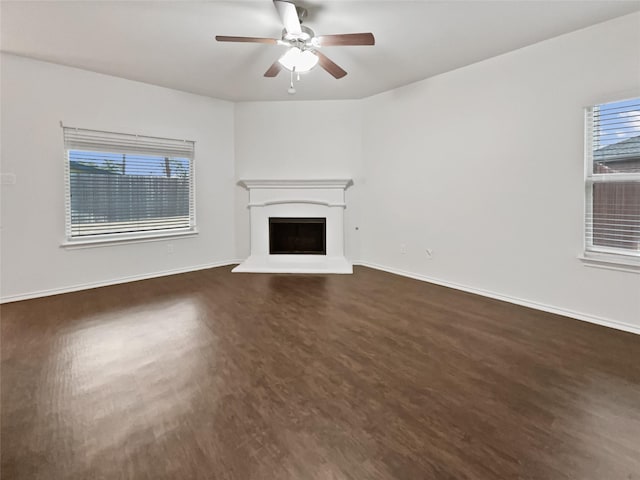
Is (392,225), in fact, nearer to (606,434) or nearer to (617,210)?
(617,210)

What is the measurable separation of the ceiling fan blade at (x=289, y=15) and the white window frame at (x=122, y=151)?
2.84m

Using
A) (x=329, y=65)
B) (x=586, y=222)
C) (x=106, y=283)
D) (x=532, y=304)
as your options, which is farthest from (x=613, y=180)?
(x=106, y=283)

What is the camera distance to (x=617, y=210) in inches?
113

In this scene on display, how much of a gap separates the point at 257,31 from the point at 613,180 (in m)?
3.36

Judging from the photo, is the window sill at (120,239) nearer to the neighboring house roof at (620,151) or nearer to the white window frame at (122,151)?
the white window frame at (122,151)

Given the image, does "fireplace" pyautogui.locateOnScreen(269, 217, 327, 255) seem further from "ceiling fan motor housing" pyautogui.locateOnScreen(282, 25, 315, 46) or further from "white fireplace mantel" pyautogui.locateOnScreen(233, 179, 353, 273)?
"ceiling fan motor housing" pyautogui.locateOnScreen(282, 25, 315, 46)

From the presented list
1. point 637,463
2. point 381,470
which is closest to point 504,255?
point 637,463

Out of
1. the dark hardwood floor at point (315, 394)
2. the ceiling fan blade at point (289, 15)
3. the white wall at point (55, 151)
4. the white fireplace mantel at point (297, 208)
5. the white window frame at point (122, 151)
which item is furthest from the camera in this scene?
the white fireplace mantel at point (297, 208)

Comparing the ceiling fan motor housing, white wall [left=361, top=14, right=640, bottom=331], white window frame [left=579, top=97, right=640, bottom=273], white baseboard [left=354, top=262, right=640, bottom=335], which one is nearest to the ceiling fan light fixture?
the ceiling fan motor housing

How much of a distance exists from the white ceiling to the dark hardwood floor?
2558 mm

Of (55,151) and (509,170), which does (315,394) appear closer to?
(509,170)

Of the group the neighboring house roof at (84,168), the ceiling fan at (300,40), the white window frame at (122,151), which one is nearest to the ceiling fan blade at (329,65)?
the ceiling fan at (300,40)

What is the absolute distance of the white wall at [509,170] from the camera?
9.37 ft

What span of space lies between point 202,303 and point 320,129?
321cm
